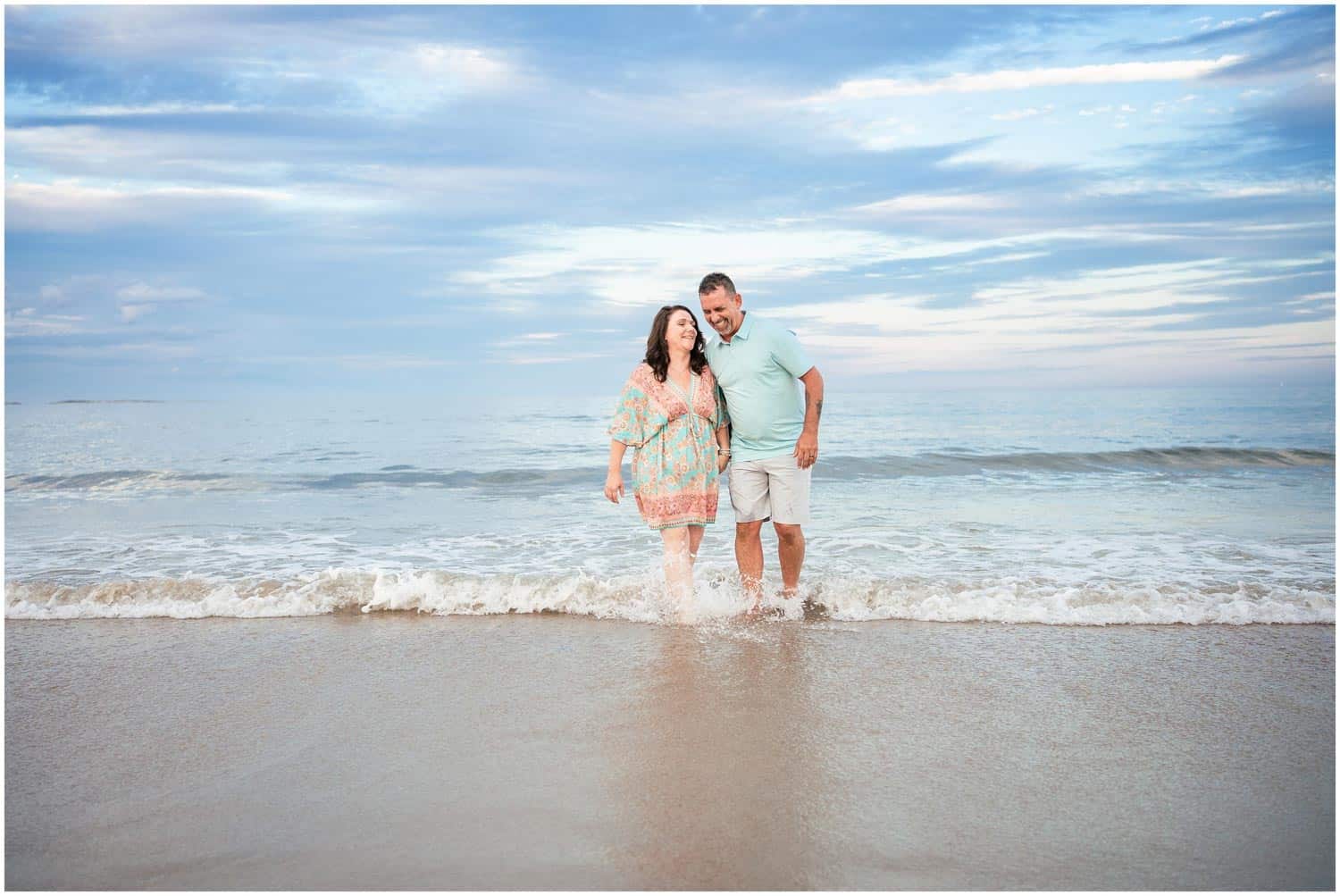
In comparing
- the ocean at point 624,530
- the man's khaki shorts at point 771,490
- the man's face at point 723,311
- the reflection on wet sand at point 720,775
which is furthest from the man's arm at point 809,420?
Result: the reflection on wet sand at point 720,775

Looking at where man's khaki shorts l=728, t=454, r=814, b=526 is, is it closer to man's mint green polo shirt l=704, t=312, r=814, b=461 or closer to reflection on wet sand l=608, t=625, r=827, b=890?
man's mint green polo shirt l=704, t=312, r=814, b=461

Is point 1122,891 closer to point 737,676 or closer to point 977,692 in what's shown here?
point 977,692

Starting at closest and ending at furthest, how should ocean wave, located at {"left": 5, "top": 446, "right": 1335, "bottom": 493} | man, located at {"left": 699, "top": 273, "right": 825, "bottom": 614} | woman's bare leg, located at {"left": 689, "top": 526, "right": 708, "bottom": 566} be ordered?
1. man, located at {"left": 699, "top": 273, "right": 825, "bottom": 614}
2. woman's bare leg, located at {"left": 689, "top": 526, "right": 708, "bottom": 566}
3. ocean wave, located at {"left": 5, "top": 446, "right": 1335, "bottom": 493}

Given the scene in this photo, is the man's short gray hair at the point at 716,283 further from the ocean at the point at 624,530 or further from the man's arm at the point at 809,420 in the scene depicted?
the ocean at the point at 624,530

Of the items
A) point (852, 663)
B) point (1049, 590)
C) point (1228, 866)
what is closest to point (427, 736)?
point (852, 663)

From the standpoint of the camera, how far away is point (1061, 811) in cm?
310

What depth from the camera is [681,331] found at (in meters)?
5.59

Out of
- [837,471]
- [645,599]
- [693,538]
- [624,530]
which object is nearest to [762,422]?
[693,538]

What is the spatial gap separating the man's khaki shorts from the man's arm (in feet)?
0.36

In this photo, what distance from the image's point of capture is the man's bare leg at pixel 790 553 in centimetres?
595

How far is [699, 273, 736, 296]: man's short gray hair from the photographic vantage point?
18.1ft

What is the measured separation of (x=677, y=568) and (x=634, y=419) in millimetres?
999

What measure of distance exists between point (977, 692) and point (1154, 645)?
150cm

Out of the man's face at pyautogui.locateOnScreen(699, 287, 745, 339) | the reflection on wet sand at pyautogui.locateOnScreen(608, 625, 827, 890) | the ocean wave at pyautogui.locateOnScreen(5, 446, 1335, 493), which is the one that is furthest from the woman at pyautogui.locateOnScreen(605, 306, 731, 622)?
the ocean wave at pyautogui.locateOnScreen(5, 446, 1335, 493)
